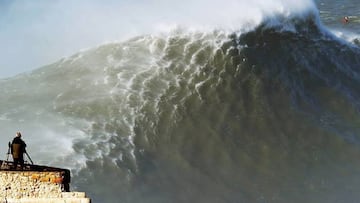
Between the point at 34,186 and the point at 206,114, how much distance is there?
1892 centimetres

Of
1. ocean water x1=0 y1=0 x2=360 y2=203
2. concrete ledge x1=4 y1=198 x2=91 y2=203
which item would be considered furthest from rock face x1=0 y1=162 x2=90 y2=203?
ocean water x1=0 y1=0 x2=360 y2=203

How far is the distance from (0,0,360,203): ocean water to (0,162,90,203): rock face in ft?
36.3

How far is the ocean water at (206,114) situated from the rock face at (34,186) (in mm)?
11079

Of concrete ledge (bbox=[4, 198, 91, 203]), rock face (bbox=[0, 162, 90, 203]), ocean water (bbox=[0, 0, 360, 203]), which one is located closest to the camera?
concrete ledge (bbox=[4, 198, 91, 203])

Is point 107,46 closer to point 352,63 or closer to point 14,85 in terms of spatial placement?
point 14,85

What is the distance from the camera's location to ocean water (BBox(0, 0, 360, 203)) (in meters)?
23.3

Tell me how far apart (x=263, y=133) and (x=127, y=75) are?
789cm

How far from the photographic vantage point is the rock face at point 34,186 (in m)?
10.0

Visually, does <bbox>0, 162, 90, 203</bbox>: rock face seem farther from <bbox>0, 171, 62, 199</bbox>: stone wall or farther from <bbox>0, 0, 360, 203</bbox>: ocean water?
<bbox>0, 0, 360, 203</bbox>: ocean water

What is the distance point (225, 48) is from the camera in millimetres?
33656

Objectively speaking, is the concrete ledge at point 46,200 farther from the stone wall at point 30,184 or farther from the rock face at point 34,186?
the stone wall at point 30,184

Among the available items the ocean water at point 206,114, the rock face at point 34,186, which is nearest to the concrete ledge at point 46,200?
the rock face at point 34,186

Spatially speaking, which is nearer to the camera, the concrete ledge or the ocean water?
the concrete ledge

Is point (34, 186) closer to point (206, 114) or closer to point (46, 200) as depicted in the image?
point (46, 200)
